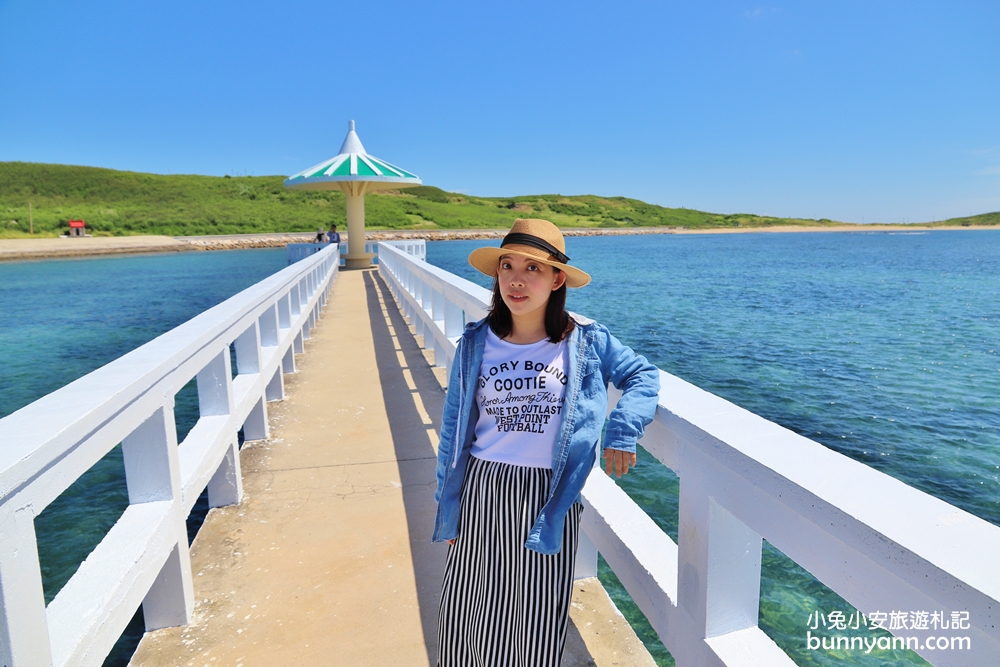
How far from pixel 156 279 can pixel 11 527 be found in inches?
1338

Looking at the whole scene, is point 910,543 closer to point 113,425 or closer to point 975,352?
point 113,425

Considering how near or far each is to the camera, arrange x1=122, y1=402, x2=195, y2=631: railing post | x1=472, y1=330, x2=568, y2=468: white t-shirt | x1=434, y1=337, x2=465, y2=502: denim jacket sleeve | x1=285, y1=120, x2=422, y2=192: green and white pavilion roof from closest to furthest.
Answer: x1=472, y1=330, x2=568, y2=468: white t-shirt → x1=434, y1=337, x2=465, y2=502: denim jacket sleeve → x1=122, y1=402, x2=195, y2=631: railing post → x1=285, y1=120, x2=422, y2=192: green and white pavilion roof

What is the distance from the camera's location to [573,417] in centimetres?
194

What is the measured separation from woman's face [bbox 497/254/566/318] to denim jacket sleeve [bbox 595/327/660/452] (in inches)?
8.8

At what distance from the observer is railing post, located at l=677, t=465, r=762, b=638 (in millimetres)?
1715

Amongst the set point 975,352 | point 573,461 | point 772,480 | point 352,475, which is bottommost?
point 975,352

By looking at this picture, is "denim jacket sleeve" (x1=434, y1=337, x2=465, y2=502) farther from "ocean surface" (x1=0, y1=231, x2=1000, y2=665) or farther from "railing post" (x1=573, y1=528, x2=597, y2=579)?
"ocean surface" (x1=0, y1=231, x2=1000, y2=665)

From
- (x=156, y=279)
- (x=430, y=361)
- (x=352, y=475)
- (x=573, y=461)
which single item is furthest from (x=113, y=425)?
(x=156, y=279)

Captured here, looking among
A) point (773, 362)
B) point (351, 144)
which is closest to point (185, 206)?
point (351, 144)

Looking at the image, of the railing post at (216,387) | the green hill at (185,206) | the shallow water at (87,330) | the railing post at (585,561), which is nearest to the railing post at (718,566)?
the railing post at (585,561)

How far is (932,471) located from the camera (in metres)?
7.63

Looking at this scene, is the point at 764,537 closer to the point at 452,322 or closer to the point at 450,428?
the point at 450,428

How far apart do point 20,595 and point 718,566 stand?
160 centimetres

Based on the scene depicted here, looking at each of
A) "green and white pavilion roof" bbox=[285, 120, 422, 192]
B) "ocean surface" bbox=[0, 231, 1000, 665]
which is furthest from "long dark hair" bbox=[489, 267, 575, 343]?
"green and white pavilion roof" bbox=[285, 120, 422, 192]
